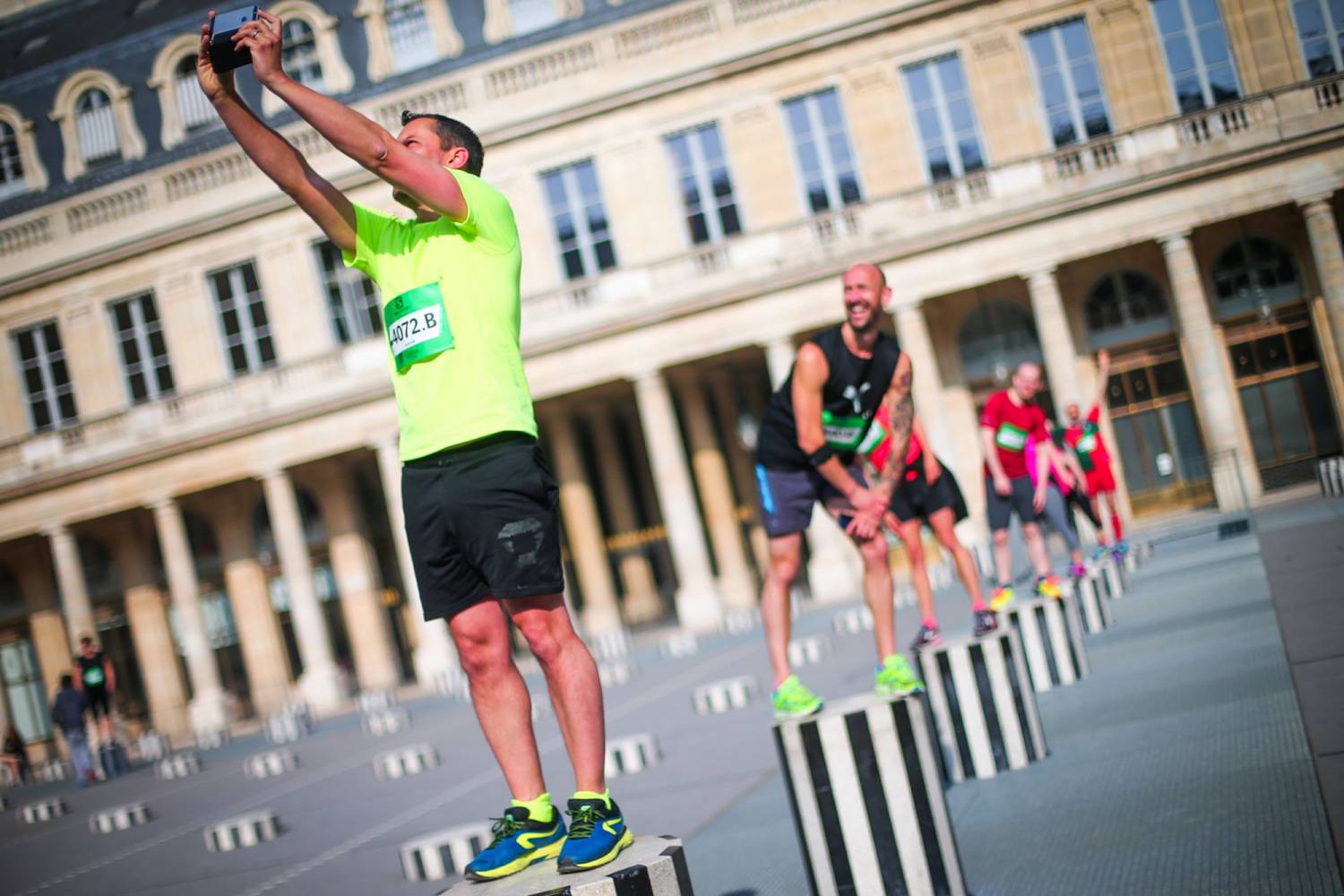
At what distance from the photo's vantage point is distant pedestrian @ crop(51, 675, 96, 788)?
361 inches

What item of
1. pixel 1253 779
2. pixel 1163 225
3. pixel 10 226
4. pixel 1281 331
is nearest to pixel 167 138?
pixel 10 226

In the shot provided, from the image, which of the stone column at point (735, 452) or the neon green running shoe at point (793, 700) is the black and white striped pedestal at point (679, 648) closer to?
the stone column at point (735, 452)

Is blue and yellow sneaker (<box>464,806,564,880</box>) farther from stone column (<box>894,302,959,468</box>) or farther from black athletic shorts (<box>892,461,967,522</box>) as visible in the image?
stone column (<box>894,302,959,468</box>)

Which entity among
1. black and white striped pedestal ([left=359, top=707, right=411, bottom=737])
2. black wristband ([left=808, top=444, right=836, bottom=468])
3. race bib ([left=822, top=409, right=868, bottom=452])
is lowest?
black and white striped pedestal ([left=359, top=707, right=411, bottom=737])

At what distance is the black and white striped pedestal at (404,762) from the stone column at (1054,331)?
56.0ft

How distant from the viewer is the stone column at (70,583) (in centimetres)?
1692

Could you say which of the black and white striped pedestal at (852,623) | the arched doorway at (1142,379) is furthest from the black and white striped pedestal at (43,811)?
the arched doorway at (1142,379)

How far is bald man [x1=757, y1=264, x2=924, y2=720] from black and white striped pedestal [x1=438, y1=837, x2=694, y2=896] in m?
2.24

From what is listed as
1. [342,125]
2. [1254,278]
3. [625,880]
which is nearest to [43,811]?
[625,880]

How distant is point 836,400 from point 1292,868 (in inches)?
117

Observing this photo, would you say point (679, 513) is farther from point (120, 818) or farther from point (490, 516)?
point (490, 516)

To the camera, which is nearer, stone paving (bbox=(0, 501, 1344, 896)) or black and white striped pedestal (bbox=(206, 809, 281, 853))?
stone paving (bbox=(0, 501, 1344, 896))

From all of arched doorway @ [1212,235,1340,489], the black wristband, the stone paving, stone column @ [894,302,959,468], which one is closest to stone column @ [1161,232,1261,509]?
arched doorway @ [1212,235,1340,489]

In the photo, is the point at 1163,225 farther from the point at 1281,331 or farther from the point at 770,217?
the point at 770,217
